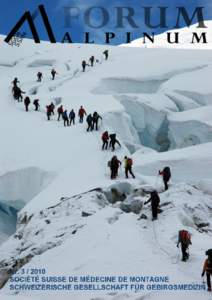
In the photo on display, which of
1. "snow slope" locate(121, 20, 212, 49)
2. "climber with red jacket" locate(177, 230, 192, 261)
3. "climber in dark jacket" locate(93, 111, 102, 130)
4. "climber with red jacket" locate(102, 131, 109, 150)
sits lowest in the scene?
"climber with red jacket" locate(177, 230, 192, 261)

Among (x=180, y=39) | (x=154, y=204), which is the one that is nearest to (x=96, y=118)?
(x=154, y=204)

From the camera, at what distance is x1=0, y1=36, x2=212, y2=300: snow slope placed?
14.6 metres

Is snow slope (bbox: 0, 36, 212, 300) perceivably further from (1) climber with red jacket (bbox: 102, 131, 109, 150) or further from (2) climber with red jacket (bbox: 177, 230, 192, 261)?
(1) climber with red jacket (bbox: 102, 131, 109, 150)

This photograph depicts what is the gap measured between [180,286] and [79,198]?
823 cm

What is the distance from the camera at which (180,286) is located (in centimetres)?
1215

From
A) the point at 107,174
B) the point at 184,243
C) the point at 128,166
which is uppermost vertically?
the point at 128,166

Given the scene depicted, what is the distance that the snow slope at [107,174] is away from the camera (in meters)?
14.6

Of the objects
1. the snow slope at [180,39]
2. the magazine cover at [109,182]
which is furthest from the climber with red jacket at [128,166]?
the snow slope at [180,39]

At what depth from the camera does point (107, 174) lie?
899 inches

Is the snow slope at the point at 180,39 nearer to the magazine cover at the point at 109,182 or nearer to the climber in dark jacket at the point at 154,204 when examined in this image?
the magazine cover at the point at 109,182

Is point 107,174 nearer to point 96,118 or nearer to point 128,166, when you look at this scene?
point 128,166

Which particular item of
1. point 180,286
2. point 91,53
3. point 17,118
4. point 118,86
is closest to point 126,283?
point 180,286

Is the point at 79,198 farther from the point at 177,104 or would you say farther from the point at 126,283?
the point at 177,104

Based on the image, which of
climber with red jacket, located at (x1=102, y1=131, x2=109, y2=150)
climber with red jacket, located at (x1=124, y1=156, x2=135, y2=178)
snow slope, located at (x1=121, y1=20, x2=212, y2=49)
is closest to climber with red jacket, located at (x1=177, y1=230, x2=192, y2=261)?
climber with red jacket, located at (x1=124, y1=156, x2=135, y2=178)
